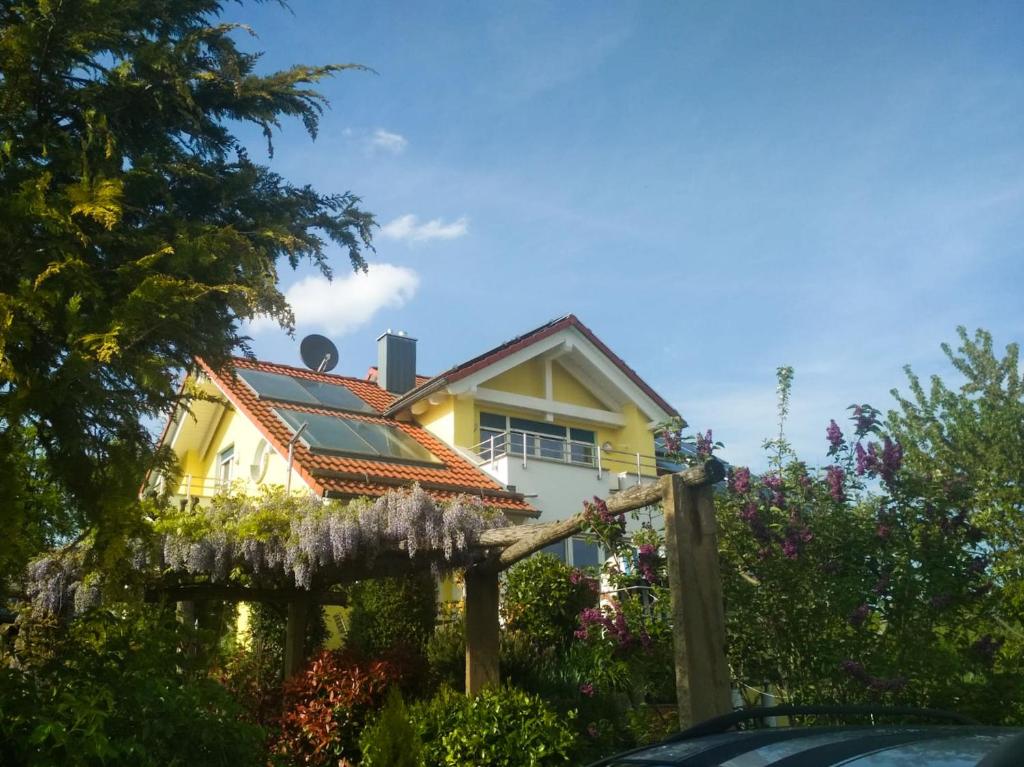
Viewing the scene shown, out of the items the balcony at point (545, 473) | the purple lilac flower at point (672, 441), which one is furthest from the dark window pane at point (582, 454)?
the purple lilac flower at point (672, 441)

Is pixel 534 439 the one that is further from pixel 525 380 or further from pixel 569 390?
pixel 569 390

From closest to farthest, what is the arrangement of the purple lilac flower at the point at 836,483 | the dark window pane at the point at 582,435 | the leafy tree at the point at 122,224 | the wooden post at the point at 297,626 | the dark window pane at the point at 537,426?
1. the leafy tree at the point at 122,224
2. the purple lilac flower at the point at 836,483
3. the wooden post at the point at 297,626
4. the dark window pane at the point at 537,426
5. the dark window pane at the point at 582,435

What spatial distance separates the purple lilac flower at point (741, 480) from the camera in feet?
25.8

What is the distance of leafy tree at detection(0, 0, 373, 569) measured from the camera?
237 inches

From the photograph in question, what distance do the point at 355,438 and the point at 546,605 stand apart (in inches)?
279

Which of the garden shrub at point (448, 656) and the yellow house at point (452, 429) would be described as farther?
the yellow house at point (452, 429)

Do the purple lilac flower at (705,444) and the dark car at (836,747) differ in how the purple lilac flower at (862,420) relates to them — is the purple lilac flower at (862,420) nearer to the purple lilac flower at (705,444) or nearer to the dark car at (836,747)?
the purple lilac flower at (705,444)

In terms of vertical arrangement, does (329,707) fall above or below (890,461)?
below

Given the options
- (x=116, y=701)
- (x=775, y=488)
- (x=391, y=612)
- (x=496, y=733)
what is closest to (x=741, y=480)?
(x=775, y=488)

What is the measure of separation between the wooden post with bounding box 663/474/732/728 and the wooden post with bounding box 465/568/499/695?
155 inches

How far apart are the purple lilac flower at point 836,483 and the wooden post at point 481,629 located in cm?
416

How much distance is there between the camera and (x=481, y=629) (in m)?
10.5

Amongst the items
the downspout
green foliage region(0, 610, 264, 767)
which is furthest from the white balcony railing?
green foliage region(0, 610, 264, 767)

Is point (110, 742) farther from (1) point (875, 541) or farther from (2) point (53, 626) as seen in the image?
(1) point (875, 541)
